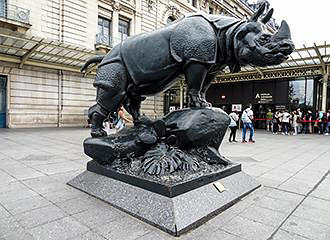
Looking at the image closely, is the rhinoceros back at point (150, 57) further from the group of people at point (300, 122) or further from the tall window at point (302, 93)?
the tall window at point (302, 93)

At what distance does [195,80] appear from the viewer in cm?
312

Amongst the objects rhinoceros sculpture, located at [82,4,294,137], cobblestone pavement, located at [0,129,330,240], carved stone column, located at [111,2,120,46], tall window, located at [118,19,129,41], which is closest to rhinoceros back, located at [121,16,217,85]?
rhinoceros sculpture, located at [82,4,294,137]

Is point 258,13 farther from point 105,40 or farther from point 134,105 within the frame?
point 105,40

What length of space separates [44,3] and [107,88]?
15.6 metres

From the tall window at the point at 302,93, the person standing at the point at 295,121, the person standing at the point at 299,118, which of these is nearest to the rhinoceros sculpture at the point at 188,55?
the person standing at the point at 295,121

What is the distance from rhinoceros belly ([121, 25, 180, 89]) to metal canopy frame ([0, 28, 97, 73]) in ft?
36.2

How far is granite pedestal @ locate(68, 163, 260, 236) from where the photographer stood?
92.7 inches

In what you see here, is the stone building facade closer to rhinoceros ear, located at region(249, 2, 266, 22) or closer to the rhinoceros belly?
the rhinoceros belly

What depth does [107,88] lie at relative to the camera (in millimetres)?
3287

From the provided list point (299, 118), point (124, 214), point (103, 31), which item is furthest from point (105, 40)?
point (124, 214)

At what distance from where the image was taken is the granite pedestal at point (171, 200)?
2354 mm

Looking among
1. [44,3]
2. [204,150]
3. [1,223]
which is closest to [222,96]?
[44,3]

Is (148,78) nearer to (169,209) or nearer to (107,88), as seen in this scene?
(107,88)

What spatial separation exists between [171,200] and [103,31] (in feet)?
62.8
